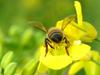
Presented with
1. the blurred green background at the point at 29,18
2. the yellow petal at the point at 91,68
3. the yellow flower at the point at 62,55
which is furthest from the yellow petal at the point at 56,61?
the blurred green background at the point at 29,18

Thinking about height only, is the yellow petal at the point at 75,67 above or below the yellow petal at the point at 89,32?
below

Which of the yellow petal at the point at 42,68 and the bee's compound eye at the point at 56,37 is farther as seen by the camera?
the bee's compound eye at the point at 56,37

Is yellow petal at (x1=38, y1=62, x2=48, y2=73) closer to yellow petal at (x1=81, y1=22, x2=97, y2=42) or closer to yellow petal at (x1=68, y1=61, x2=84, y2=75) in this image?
yellow petal at (x1=68, y1=61, x2=84, y2=75)

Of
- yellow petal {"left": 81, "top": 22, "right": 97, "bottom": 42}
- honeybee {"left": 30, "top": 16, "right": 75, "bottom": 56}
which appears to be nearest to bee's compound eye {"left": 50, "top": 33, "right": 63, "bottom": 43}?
honeybee {"left": 30, "top": 16, "right": 75, "bottom": 56}

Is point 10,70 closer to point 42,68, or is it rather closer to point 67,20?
point 42,68

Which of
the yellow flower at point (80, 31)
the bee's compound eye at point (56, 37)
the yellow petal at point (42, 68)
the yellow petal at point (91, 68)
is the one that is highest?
the yellow flower at point (80, 31)

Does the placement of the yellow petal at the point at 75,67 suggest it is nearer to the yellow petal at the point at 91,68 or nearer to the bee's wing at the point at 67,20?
the yellow petal at the point at 91,68
